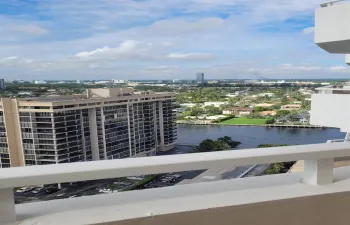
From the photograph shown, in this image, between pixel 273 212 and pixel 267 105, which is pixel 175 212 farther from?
pixel 267 105

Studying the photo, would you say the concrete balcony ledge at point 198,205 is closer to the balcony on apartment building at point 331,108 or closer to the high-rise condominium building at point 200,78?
the balcony on apartment building at point 331,108

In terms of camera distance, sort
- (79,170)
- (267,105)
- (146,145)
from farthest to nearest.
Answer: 1. (267,105)
2. (146,145)
3. (79,170)

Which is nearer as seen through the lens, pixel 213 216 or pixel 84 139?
pixel 213 216

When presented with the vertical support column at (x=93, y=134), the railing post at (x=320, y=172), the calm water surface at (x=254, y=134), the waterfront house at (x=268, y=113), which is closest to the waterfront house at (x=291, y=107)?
the waterfront house at (x=268, y=113)

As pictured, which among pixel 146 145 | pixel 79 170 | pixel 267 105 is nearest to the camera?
pixel 79 170

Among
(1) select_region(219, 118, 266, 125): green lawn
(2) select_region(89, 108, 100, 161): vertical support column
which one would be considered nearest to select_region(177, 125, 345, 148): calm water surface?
(1) select_region(219, 118, 266, 125): green lawn

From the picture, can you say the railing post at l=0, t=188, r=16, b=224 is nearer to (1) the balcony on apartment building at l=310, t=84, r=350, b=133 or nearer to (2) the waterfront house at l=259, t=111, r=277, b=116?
(1) the balcony on apartment building at l=310, t=84, r=350, b=133

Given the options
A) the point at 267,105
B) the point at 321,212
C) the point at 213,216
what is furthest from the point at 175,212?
the point at 267,105
